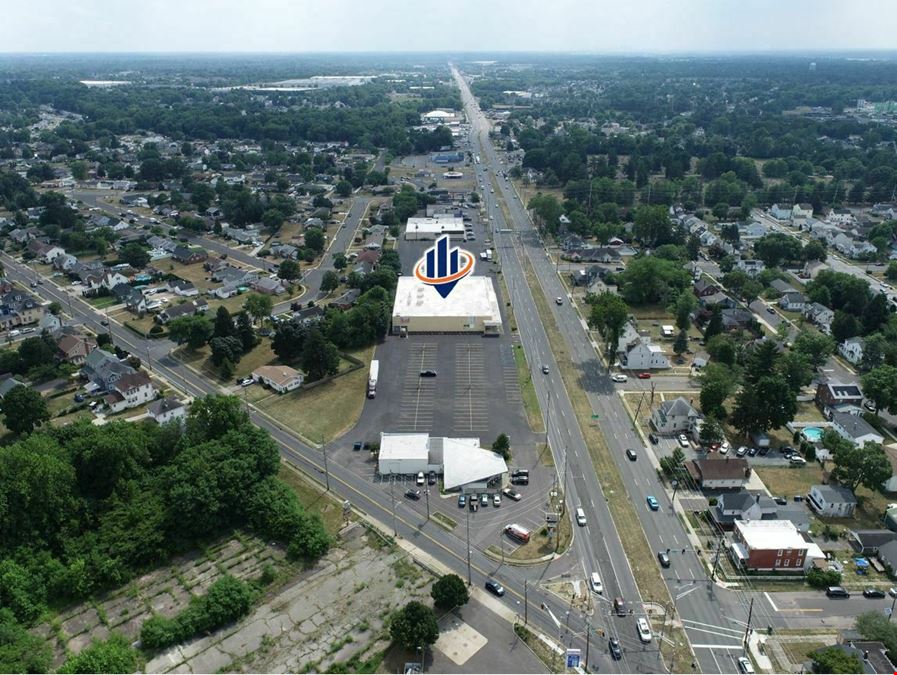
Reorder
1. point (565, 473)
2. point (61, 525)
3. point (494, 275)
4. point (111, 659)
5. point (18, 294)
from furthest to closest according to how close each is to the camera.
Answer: point (494, 275)
point (18, 294)
point (565, 473)
point (61, 525)
point (111, 659)

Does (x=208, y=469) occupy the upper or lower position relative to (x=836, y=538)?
upper

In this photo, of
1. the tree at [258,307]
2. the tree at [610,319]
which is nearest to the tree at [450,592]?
the tree at [610,319]

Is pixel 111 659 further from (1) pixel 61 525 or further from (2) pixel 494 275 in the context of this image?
(2) pixel 494 275

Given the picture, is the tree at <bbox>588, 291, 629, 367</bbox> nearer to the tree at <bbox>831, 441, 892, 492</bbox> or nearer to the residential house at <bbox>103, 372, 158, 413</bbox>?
the tree at <bbox>831, 441, 892, 492</bbox>

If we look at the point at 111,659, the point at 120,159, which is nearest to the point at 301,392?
the point at 111,659

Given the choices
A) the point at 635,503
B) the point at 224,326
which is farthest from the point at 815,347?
the point at 224,326

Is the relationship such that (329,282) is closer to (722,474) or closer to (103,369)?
(103,369)

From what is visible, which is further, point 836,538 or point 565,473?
point 565,473

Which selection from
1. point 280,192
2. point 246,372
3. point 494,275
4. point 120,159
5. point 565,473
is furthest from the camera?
point 120,159
